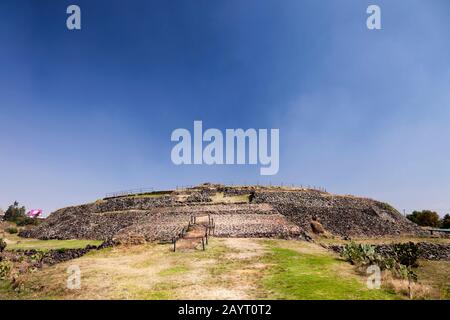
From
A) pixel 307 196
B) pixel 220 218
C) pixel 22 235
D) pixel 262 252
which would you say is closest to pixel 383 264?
pixel 262 252

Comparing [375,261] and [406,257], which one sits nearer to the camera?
[375,261]

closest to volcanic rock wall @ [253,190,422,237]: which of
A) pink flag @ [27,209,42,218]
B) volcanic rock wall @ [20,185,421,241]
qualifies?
volcanic rock wall @ [20,185,421,241]

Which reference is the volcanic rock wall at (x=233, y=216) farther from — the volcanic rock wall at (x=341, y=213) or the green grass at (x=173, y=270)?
the green grass at (x=173, y=270)

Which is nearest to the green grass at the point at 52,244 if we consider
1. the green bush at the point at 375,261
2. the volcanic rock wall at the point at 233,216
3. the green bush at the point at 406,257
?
the volcanic rock wall at the point at 233,216

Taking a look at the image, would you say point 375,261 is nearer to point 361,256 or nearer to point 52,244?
point 361,256

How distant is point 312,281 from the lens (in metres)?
13.1

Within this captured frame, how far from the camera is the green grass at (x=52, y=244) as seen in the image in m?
30.4

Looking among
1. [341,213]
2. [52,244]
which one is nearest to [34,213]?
[52,244]

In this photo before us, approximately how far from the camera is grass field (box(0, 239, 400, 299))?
11.8 meters

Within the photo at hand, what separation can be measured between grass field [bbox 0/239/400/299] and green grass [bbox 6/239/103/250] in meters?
11.2

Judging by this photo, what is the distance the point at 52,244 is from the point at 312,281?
96.3 feet

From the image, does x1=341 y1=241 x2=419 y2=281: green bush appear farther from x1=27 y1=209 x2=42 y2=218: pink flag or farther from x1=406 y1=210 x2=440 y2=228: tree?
x1=27 y1=209 x2=42 y2=218: pink flag
